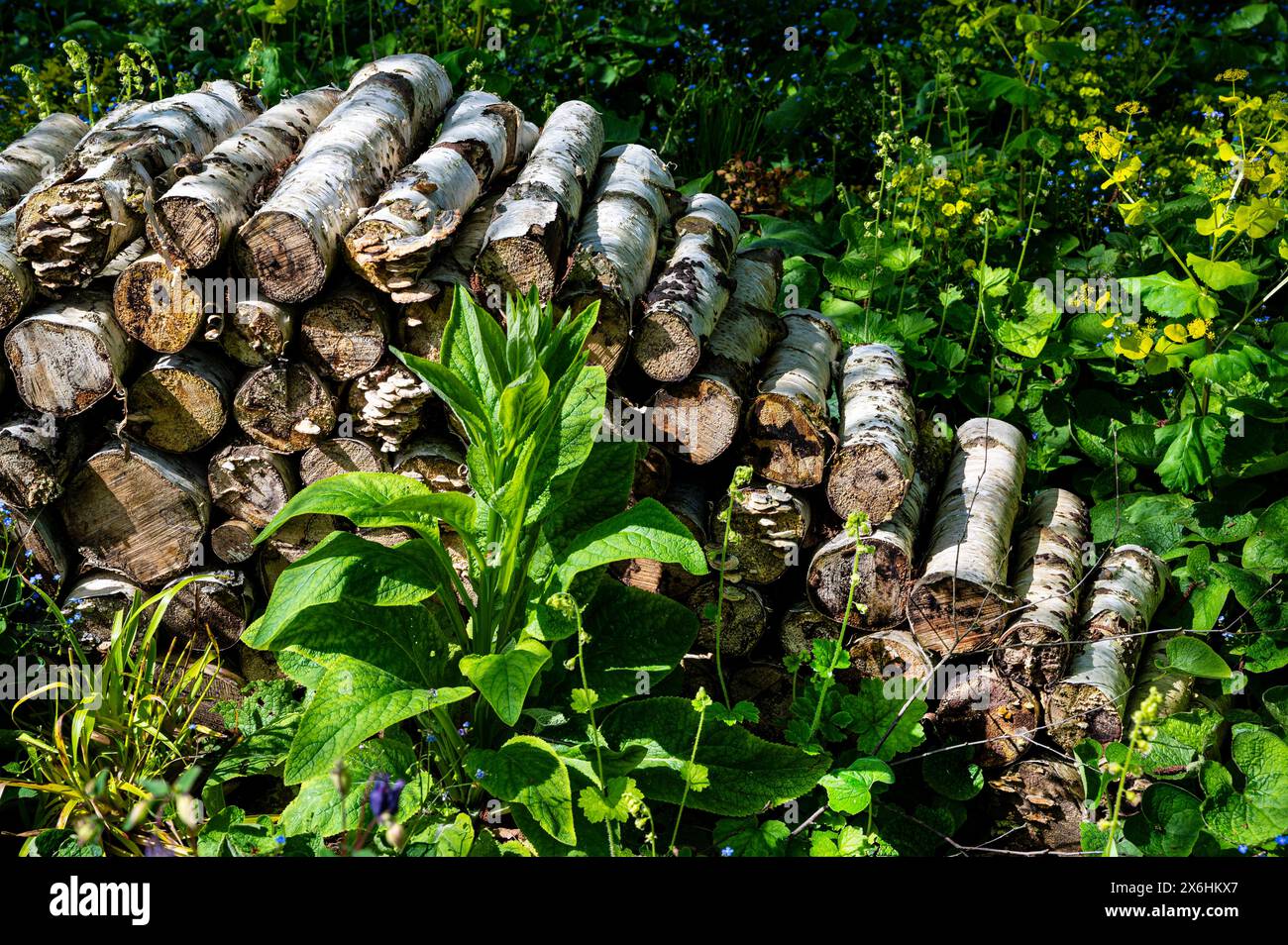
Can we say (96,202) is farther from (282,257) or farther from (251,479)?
(251,479)

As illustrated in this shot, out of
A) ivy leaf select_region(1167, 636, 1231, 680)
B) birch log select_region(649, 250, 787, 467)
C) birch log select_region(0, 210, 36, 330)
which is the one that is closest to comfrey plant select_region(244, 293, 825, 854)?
birch log select_region(649, 250, 787, 467)

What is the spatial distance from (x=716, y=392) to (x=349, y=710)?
124 centimetres

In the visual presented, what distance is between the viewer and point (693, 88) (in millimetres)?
5504

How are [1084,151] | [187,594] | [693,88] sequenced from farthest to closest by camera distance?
[693,88] → [1084,151] → [187,594]

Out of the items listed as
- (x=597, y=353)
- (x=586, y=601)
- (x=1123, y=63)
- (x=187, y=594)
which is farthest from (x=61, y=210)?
(x=1123, y=63)

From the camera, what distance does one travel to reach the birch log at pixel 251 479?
3.06m

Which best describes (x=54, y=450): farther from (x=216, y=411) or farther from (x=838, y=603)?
(x=838, y=603)

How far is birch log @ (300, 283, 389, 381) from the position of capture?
2936 millimetres

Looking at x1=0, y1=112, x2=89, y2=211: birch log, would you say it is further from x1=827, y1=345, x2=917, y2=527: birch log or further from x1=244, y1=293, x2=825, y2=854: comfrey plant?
x1=827, y1=345, x2=917, y2=527: birch log

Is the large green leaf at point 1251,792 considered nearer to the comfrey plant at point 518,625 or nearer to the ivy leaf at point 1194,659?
the ivy leaf at point 1194,659

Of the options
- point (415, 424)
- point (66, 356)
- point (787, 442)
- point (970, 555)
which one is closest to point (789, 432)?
point (787, 442)

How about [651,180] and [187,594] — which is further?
[651,180]

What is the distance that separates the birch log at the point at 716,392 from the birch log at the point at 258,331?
0.95 meters
